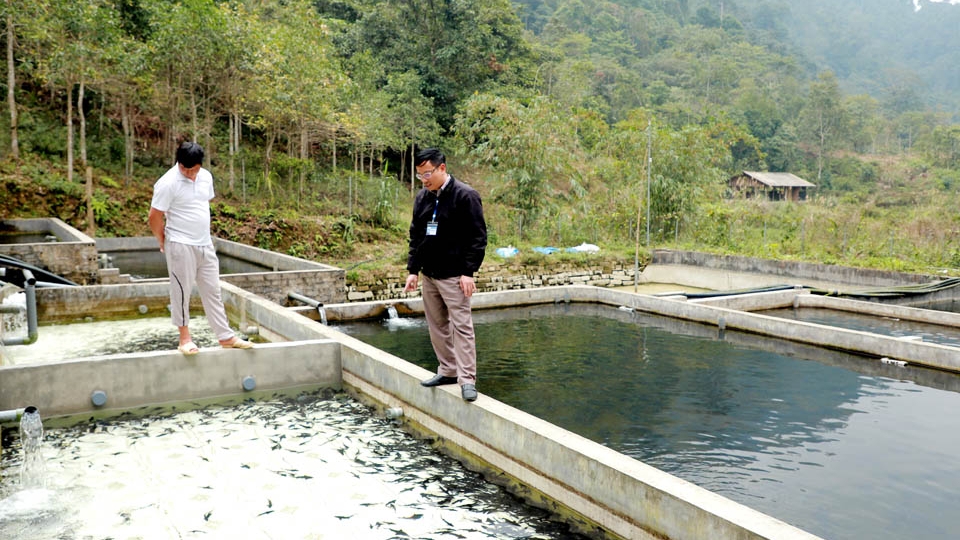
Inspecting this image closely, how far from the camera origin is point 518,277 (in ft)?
48.9

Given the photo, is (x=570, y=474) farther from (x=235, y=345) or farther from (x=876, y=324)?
(x=876, y=324)

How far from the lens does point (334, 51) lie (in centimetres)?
2706

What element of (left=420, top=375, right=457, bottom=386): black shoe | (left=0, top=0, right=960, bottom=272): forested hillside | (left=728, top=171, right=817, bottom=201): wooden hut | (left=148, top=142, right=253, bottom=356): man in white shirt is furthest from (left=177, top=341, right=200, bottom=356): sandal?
(left=728, top=171, right=817, bottom=201): wooden hut

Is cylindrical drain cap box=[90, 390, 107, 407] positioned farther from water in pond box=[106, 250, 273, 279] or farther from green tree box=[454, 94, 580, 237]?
green tree box=[454, 94, 580, 237]

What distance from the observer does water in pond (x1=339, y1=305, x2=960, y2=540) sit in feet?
14.2

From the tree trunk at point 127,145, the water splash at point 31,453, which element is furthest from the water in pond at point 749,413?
the tree trunk at point 127,145

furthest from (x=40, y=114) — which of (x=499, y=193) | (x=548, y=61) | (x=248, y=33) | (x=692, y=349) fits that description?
(x=692, y=349)

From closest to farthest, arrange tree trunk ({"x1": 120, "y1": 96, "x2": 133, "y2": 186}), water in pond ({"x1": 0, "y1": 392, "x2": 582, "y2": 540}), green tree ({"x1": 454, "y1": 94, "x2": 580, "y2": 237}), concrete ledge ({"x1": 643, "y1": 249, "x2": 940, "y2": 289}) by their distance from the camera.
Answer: water in pond ({"x1": 0, "y1": 392, "x2": 582, "y2": 540}) < concrete ledge ({"x1": 643, "y1": 249, "x2": 940, "y2": 289}) < green tree ({"x1": 454, "y1": 94, "x2": 580, "y2": 237}) < tree trunk ({"x1": 120, "y1": 96, "x2": 133, "y2": 186})

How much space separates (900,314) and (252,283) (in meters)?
9.82

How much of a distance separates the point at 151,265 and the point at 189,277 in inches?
461

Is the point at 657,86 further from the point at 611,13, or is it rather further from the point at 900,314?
the point at 900,314

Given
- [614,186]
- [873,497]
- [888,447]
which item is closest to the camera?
[873,497]

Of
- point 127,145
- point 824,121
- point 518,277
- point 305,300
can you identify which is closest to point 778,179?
point 824,121

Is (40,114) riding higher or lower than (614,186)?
higher
